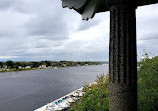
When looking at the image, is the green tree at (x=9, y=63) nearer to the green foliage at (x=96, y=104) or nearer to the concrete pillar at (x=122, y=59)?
the green foliage at (x=96, y=104)

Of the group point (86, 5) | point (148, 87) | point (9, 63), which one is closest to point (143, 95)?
point (148, 87)

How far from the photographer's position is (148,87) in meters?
4.82

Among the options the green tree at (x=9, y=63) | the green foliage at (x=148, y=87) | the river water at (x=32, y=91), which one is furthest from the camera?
the green tree at (x=9, y=63)

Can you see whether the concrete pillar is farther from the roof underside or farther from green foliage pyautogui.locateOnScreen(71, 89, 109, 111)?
green foliage pyautogui.locateOnScreen(71, 89, 109, 111)

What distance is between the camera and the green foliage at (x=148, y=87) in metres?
3.68

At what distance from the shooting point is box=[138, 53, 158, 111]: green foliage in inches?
145

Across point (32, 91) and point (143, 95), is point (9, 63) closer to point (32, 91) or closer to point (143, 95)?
point (32, 91)

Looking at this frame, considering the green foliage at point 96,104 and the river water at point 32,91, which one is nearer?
the green foliage at point 96,104

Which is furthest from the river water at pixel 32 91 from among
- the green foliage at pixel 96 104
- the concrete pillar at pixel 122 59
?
the concrete pillar at pixel 122 59

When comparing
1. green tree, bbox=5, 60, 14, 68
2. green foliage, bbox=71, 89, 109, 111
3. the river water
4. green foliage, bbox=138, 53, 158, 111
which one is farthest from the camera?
green tree, bbox=5, 60, 14, 68

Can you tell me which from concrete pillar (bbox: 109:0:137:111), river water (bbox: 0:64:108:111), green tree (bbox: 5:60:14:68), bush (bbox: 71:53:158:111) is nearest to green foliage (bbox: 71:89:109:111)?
bush (bbox: 71:53:158:111)

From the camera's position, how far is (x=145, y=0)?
3.93 feet

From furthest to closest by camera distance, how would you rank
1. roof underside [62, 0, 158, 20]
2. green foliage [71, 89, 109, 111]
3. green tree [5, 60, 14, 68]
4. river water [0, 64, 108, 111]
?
1. green tree [5, 60, 14, 68]
2. river water [0, 64, 108, 111]
3. green foliage [71, 89, 109, 111]
4. roof underside [62, 0, 158, 20]

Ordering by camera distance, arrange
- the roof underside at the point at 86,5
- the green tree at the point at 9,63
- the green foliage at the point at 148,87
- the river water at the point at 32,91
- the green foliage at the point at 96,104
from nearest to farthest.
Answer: the roof underside at the point at 86,5 < the green foliage at the point at 148,87 < the green foliage at the point at 96,104 < the river water at the point at 32,91 < the green tree at the point at 9,63
